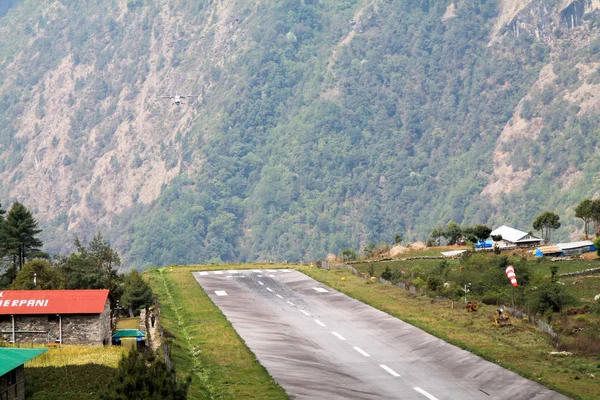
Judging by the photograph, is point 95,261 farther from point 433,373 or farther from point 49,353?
point 433,373

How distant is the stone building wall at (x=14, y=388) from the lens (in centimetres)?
4025

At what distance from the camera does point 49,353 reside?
54.0 meters

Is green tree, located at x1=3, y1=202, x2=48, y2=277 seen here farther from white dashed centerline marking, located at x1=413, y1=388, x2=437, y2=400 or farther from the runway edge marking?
white dashed centerline marking, located at x1=413, y1=388, x2=437, y2=400

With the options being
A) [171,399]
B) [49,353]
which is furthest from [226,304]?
[171,399]

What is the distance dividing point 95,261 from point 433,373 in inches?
1609

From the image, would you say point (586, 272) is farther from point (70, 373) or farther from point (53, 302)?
point (70, 373)

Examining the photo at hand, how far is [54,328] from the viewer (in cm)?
5947

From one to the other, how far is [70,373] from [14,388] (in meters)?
7.15

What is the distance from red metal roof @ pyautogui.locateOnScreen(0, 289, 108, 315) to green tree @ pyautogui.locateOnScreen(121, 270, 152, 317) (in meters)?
14.7

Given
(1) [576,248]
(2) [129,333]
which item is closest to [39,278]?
(2) [129,333]

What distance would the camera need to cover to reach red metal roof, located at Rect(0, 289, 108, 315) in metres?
59.2

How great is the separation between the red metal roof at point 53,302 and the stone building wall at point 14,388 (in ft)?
52.6

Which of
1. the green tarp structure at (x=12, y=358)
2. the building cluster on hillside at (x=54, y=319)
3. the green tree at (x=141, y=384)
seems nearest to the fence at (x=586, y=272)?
the building cluster on hillside at (x=54, y=319)

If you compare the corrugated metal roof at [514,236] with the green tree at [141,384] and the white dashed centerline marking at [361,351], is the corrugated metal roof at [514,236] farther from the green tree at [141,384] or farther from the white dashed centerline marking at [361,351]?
the green tree at [141,384]
